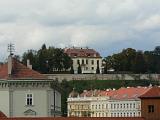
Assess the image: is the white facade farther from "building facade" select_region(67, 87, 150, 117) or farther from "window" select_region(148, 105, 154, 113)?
"building facade" select_region(67, 87, 150, 117)

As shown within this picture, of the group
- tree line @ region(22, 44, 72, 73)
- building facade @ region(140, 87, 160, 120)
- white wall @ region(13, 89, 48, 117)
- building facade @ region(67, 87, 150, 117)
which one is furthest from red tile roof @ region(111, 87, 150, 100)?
building facade @ region(140, 87, 160, 120)

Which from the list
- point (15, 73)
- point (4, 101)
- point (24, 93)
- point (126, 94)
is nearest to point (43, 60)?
point (126, 94)

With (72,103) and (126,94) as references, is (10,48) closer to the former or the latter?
(126,94)

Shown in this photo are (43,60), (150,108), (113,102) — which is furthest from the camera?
(43,60)

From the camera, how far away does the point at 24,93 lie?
69.9 meters

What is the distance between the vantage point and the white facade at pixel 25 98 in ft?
227

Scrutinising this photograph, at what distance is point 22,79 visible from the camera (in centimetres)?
6969

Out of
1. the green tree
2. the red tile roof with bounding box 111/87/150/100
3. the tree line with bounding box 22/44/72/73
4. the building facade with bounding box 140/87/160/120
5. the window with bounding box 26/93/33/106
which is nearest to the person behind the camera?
the building facade with bounding box 140/87/160/120

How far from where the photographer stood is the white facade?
2726 inches

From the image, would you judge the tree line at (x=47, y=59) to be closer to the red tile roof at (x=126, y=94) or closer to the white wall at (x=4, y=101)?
the red tile roof at (x=126, y=94)

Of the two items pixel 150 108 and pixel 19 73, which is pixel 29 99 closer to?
pixel 19 73

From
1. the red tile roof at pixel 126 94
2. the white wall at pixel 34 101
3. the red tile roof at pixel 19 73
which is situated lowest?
the red tile roof at pixel 126 94

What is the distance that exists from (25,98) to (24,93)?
461 mm

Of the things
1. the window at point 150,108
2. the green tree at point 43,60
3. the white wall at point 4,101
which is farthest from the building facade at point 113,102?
the window at point 150,108
